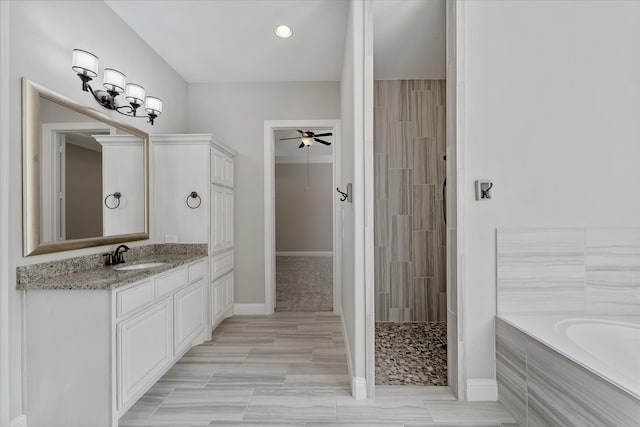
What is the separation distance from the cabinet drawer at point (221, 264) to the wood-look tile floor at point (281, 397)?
70 centimetres

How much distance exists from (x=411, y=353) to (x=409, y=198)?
62.8 inches

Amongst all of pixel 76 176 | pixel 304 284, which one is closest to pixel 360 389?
pixel 76 176

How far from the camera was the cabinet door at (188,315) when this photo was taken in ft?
8.14

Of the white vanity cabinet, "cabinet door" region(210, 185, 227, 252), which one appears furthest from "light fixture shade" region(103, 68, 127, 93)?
"cabinet door" region(210, 185, 227, 252)

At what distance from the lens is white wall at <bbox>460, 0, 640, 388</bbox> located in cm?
204

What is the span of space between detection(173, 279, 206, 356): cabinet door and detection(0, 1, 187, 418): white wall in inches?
27.2

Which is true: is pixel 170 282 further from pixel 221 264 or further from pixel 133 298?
pixel 221 264

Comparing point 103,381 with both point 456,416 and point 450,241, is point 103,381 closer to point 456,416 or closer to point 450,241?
point 456,416

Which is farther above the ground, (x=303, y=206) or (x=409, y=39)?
(x=409, y=39)

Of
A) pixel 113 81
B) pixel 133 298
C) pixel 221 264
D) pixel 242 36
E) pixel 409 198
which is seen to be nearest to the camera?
pixel 133 298

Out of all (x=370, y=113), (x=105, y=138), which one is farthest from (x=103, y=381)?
(x=370, y=113)

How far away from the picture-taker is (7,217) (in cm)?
167

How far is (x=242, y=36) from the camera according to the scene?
2.99 meters

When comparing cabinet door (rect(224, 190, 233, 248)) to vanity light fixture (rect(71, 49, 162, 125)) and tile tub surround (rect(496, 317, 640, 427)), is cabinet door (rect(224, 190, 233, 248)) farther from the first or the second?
tile tub surround (rect(496, 317, 640, 427))
